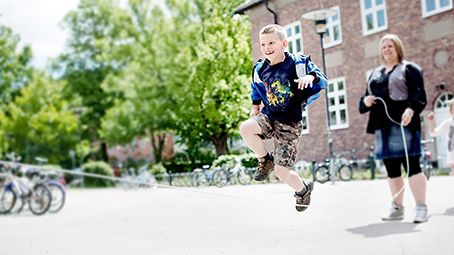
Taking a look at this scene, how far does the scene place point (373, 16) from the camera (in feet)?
8.39

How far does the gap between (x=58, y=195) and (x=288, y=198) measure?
223 inches

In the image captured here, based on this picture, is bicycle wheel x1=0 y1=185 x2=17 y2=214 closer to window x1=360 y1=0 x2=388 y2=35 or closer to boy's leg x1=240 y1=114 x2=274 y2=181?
window x1=360 y1=0 x2=388 y2=35

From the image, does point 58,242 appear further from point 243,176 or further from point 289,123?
point 289,123

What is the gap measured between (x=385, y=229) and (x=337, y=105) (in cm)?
108

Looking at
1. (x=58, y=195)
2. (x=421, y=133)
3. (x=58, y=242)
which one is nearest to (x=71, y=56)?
(x=58, y=195)

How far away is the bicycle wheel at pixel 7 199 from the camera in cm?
711

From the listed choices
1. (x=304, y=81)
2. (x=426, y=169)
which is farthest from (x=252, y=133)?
(x=426, y=169)

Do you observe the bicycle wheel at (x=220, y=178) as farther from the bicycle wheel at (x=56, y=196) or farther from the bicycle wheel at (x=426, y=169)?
the bicycle wheel at (x=56, y=196)

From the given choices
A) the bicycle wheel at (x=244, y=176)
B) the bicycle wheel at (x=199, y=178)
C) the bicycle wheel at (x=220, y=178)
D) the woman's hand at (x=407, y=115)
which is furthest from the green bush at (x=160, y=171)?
the woman's hand at (x=407, y=115)

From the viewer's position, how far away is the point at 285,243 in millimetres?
2861

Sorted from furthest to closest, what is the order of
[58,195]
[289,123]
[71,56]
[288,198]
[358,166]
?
[71,56]
[58,195]
[358,166]
[288,198]
[289,123]

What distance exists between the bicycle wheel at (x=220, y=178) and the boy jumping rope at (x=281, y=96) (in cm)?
81

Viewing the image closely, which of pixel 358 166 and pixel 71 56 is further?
pixel 71 56

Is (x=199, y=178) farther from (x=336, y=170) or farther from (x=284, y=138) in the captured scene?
(x=284, y=138)
